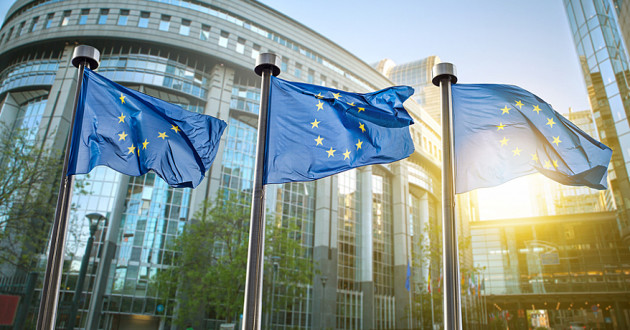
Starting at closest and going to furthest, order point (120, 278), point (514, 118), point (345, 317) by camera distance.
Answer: point (514, 118) → point (120, 278) → point (345, 317)

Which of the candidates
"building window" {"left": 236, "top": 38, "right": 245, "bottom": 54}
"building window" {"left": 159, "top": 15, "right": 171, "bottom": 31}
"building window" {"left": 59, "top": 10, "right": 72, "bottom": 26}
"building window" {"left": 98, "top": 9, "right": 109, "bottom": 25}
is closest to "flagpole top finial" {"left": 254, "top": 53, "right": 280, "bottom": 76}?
"building window" {"left": 159, "top": 15, "right": 171, "bottom": 31}

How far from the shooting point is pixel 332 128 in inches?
394

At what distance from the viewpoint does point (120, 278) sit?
140 ft

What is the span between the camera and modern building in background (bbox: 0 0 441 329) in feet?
141

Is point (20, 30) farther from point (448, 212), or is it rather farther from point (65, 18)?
point (448, 212)

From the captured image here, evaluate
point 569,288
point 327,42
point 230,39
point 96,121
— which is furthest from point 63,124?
point 569,288

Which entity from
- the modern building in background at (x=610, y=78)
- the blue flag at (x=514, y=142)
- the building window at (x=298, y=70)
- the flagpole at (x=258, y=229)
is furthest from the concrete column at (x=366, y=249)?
the flagpole at (x=258, y=229)

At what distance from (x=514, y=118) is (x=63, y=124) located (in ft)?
156

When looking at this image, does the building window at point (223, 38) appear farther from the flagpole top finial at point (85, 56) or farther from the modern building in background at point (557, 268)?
the modern building in background at point (557, 268)

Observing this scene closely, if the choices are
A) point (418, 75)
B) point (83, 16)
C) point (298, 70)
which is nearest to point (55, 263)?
point (83, 16)

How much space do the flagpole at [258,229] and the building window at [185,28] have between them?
45404mm

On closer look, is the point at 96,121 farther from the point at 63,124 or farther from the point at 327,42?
the point at 327,42

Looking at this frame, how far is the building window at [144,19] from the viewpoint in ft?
165

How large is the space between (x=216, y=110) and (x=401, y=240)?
114 ft
